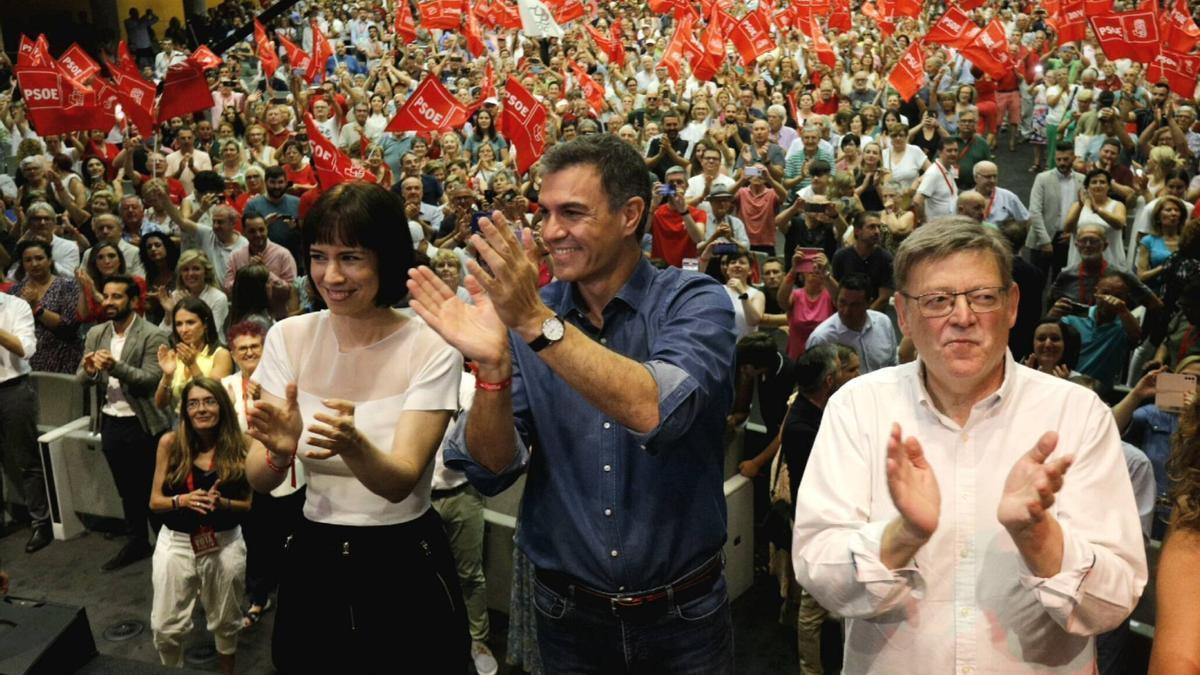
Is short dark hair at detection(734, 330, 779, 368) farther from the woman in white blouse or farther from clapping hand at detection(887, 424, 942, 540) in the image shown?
clapping hand at detection(887, 424, 942, 540)

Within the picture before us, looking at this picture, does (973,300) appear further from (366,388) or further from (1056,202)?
(1056,202)

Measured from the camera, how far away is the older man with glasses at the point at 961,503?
183cm

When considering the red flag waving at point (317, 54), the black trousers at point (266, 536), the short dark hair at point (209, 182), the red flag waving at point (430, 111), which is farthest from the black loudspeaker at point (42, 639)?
the red flag waving at point (317, 54)

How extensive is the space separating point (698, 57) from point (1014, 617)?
1339 cm

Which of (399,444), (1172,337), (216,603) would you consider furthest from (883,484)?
(1172,337)

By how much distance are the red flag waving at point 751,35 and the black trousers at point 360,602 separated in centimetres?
1310

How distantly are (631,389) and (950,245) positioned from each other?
2.01 feet

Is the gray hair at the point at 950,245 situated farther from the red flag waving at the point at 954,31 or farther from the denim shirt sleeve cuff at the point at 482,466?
the red flag waving at the point at 954,31

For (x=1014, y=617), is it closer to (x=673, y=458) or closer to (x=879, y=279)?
(x=673, y=458)

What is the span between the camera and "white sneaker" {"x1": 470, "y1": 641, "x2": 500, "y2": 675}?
4.92 metres

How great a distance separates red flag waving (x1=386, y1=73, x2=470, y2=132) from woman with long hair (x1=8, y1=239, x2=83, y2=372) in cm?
371

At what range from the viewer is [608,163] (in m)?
2.27

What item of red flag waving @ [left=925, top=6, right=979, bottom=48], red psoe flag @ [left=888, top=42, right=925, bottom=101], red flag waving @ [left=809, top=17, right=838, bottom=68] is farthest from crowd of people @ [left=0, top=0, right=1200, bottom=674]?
red flag waving @ [left=809, top=17, right=838, bottom=68]

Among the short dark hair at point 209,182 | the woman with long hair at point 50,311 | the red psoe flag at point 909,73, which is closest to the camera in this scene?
the woman with long hair at point 50,311
